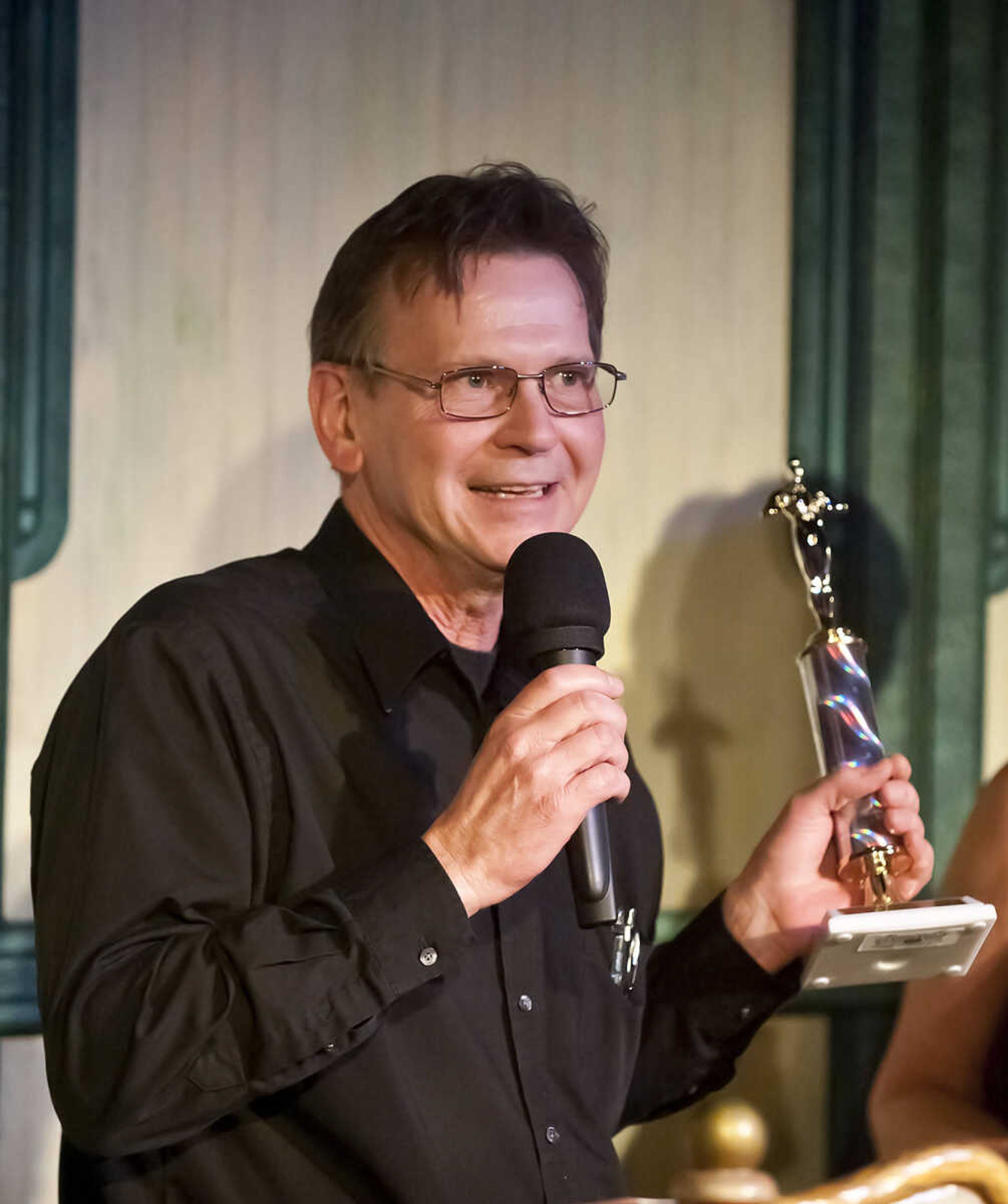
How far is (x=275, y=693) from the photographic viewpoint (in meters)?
1.42

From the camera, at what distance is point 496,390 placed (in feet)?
5.11

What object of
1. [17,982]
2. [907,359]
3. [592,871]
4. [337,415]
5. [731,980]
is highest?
[907,359]

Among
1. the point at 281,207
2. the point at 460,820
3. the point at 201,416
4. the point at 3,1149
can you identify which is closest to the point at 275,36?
the point at 281,207

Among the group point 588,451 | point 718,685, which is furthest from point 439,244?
point 718,685

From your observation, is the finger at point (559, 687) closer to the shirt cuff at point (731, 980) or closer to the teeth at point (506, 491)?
the teeth at point (506, 491)

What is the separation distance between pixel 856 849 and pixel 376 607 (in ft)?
1.84

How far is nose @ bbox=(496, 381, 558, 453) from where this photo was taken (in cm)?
154

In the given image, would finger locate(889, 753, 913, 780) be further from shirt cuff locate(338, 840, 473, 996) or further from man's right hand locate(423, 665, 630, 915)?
shirt cuff locate(338, 840, 473, 996)

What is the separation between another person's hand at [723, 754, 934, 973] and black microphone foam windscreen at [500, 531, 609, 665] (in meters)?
0.38

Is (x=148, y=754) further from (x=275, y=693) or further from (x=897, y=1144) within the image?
(x=897, y=1144)

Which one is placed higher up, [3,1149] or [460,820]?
[460,820]

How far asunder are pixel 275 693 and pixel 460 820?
0.96 feet

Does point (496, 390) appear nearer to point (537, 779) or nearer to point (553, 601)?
point (553, 601)

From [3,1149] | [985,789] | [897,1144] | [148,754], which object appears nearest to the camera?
[148,754]
